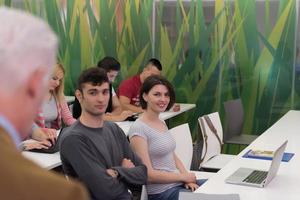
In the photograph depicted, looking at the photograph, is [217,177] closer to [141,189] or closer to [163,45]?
[141,189]

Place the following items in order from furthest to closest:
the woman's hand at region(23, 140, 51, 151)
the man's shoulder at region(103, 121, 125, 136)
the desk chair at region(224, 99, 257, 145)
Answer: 1. the desk chair at region(224, 99, 257, 145)
2. the woman's hand at region(23, 140, 51, 151)
3. the man's shoulder at region(103, 121, 125, 136)

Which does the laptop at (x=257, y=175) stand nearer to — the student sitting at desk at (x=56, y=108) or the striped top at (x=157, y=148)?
the striped top at (x=157, y=148)

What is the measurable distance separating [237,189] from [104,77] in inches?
40.2

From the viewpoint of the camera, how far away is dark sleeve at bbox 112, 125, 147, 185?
273 cm

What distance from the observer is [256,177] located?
106 inches

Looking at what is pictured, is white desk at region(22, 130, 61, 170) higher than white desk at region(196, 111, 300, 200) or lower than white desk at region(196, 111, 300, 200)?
lower

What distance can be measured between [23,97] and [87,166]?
1785 mm

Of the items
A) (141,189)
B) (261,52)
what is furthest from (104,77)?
(261,52)

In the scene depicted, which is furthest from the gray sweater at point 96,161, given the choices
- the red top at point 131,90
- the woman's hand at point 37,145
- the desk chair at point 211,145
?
the red top at point 131,90

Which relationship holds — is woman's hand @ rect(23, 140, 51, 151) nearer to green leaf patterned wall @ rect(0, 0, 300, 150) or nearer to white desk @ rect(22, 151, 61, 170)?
white desk @ rect(22, 151, 61, 170)

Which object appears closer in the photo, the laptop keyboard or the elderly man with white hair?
the elderly man with white hair

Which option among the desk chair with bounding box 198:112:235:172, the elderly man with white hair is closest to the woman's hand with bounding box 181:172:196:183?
the desk chair with bounding box 198:112:235:172

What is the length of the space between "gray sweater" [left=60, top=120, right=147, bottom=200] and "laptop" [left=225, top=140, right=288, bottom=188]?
523 mm

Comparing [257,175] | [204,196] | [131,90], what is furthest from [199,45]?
[204,196]
